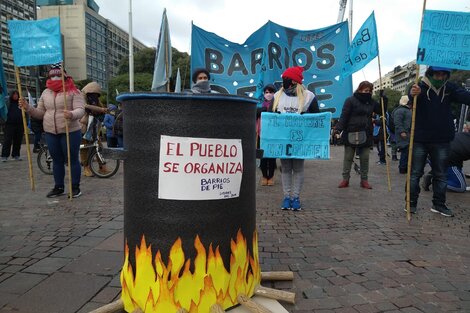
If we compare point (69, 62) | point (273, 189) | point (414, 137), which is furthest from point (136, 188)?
point (69, 62)

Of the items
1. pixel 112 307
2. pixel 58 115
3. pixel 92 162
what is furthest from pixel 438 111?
pixel 92 162

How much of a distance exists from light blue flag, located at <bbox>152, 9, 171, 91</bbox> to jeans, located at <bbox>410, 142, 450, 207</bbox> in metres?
5.01

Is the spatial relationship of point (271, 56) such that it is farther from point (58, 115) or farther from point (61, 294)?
point (61, 294)

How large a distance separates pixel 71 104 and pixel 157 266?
4636 mm

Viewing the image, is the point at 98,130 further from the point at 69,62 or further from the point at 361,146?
the point at 69,62

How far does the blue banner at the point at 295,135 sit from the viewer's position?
18.2 feet

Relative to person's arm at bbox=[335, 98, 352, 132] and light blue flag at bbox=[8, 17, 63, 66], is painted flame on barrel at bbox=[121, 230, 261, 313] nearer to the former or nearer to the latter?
light blue flag at bbox=[8, 17, 63, 66]

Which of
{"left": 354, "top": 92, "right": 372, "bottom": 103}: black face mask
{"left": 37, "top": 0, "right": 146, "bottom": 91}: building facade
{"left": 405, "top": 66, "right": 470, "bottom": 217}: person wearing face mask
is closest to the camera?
{"left": 405, "top": 66, "right": 470, "bottom": 217}: person wearing face mask

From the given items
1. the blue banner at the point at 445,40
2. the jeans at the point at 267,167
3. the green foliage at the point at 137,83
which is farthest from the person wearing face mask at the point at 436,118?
the green foliage at the point at 137,83

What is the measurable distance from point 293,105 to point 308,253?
237 centimetres

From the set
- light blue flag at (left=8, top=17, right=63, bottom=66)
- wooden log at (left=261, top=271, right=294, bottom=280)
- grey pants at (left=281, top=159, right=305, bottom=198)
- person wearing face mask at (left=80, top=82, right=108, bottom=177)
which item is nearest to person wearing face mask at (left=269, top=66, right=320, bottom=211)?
grey pants at (left=281, top=159, right=305, bottom=198)

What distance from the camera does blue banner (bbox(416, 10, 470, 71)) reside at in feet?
16.0

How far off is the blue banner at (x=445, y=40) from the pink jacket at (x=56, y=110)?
4.79 m

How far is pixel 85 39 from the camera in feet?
384
